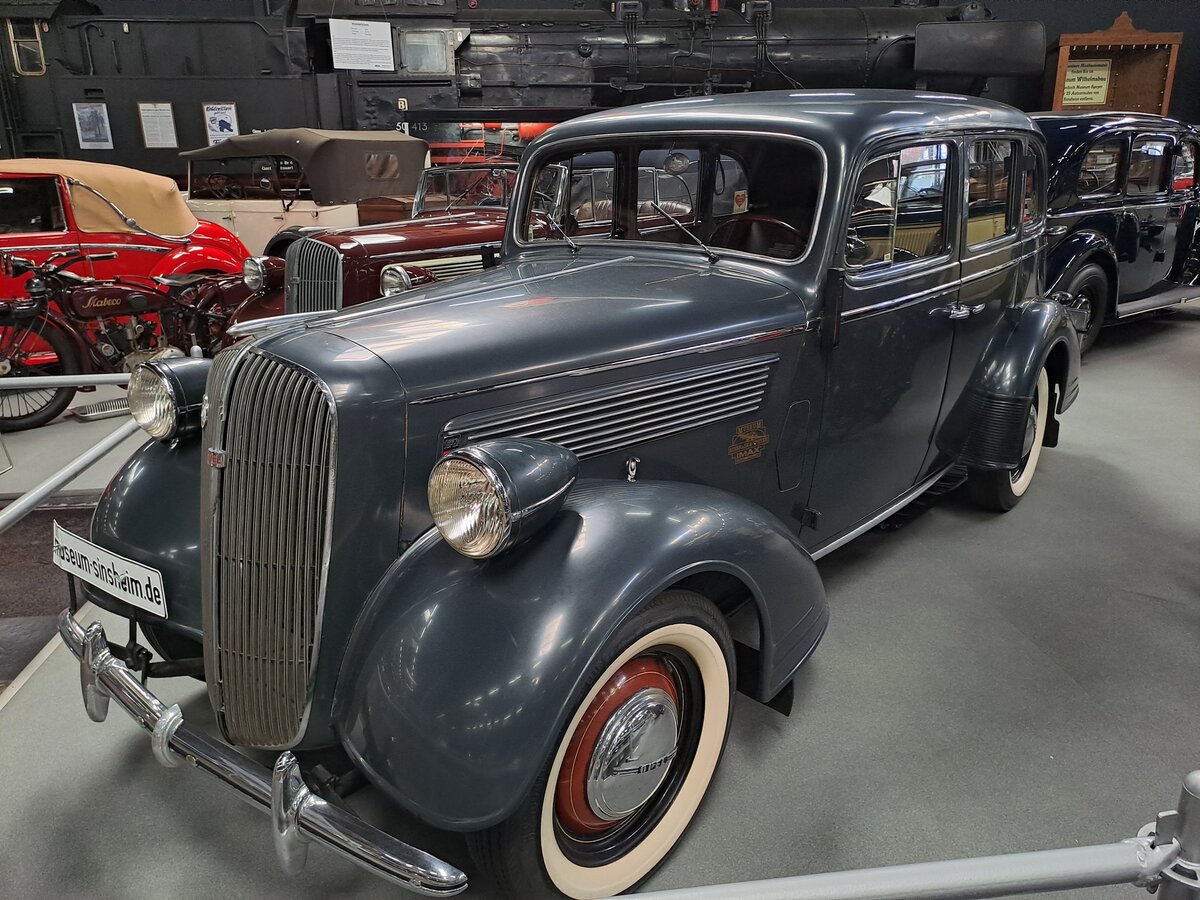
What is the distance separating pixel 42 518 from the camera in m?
3.67

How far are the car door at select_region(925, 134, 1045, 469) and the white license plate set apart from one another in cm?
260

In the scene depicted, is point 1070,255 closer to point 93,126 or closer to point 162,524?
point 162,524

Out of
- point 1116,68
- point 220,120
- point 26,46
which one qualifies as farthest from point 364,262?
point 1116,68

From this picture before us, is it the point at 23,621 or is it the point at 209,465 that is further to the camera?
the point at 23,621

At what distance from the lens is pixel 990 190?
3059 mm

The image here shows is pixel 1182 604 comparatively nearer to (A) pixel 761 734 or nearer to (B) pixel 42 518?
(A) pixel 761 734

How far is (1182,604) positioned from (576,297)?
2417 mm

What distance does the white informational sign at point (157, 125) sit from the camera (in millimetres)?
10578

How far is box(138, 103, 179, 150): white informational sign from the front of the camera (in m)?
10.6

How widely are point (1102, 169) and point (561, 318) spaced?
5.39 metres

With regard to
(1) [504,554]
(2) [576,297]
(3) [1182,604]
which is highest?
(2) [576,297]

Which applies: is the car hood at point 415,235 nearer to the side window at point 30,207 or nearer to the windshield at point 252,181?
the side window at point 30,207

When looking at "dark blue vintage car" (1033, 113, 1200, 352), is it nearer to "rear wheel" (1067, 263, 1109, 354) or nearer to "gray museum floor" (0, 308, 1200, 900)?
"rear wheel" (1067, 263, 1109, 354)

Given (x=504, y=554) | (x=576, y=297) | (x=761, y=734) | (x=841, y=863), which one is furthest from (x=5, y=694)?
(x=841, y=863)
